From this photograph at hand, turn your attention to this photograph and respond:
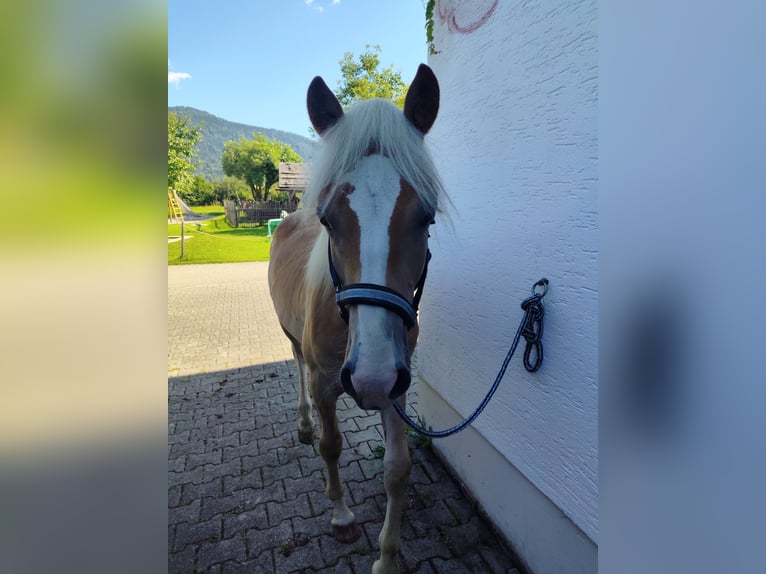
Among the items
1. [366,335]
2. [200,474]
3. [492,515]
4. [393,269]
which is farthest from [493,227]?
[200,474]

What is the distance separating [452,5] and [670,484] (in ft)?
9.39

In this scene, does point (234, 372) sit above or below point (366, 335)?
below

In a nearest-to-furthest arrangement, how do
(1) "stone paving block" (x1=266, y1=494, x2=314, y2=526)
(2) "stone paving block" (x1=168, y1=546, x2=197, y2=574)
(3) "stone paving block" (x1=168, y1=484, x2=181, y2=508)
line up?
(2) "stone paving block" (x1=168, y1=546, x2=197, y2=574) → (1) "stone paving block" (x1=266, y1=494, x2=314, y2=526) → (3) "stone paving block" (x1=168, y1=484, x2=181, y2=508)

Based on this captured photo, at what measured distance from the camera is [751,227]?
41 centimetres

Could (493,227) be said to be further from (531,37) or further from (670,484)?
(670,484)

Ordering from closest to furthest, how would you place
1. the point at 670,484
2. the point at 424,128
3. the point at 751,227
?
the point at 751,227 → the point at 670,484 → the point at 424,128

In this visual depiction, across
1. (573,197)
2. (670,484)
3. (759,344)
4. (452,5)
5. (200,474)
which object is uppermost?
(452,5)

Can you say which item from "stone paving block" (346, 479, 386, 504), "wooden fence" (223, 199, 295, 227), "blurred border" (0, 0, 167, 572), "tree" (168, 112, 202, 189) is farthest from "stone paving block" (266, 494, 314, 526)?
"wooden fence" (223, 199, 295, 227)

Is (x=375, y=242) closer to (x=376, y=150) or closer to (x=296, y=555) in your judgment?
(x=376, y=150)

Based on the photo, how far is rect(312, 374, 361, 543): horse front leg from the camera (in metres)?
2.14

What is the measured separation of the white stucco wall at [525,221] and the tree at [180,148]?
43.1 ft

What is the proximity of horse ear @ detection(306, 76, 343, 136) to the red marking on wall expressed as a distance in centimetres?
112

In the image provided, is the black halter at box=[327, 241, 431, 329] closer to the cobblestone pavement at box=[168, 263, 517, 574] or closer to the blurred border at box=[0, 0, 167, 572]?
the blurred border at box=[0, 0, 167, 572]

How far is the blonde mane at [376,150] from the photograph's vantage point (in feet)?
4.83
